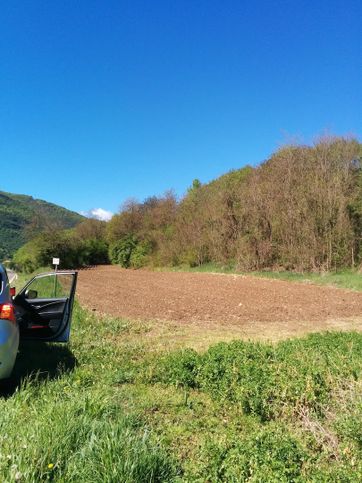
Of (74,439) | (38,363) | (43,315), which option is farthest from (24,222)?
(74,439)

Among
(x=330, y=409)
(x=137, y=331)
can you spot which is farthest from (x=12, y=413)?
(x=137, y=331)

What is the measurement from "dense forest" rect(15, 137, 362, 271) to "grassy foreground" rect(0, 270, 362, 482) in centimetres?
1681

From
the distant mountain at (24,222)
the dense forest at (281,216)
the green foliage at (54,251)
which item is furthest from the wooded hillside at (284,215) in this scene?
the distant mountain at (24,222)

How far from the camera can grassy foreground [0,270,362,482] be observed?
254 centimetres

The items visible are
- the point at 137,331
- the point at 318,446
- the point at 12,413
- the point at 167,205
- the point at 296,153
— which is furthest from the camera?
the point at 167,205

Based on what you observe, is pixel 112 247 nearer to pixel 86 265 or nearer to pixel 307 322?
pixel 86 265

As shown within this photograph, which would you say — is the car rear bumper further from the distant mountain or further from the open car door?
the distant mountain

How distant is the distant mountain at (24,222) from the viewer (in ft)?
122

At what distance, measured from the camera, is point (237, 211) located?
1095 inches

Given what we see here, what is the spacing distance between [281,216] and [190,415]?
2061 cm

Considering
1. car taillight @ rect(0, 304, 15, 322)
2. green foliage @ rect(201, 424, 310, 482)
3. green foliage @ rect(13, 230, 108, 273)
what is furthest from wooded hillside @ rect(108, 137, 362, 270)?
green foliage @ rect(201, 424, 310, 482)

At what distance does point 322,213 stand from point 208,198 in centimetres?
1175

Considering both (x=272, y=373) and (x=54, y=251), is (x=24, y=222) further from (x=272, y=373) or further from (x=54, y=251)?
(x=272, y=373)

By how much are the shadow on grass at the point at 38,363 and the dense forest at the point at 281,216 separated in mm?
18110
